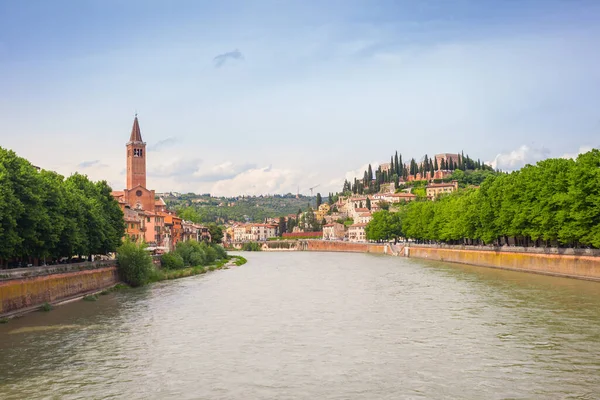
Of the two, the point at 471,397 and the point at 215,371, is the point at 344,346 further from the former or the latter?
the point at 471,397

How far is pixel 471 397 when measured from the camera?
18969mm

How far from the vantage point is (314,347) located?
2634 cm

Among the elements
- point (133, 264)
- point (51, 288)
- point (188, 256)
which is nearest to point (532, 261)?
point (133, 264)

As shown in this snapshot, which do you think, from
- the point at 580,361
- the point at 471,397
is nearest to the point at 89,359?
the point at 471,397

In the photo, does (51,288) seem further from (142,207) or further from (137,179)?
(137,179)

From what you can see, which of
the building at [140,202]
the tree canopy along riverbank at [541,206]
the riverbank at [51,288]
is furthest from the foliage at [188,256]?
the tree canopy along riverbank at [541,206]

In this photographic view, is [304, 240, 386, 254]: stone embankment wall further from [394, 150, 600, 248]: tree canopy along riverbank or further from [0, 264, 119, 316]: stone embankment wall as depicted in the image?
[0, 264, 119, 316]: stone embankment wall

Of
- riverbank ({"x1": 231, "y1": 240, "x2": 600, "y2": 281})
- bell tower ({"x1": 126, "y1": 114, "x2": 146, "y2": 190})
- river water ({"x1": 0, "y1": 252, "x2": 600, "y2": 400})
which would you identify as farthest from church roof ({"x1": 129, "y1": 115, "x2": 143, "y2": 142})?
river water ({"x1": 0, "y1": 252, "x2": 600, "y2": 400})

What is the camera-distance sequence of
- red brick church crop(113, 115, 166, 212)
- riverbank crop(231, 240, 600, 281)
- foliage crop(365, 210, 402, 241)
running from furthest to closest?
foliage crop(365, 210, 402, 241) → red brick church crop(113, 115, 166, 212) → riverbank crop(231, 240, 600, 281)

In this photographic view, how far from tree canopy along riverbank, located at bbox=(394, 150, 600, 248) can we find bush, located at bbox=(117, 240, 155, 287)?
3439 cm

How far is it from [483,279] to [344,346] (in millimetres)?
32550

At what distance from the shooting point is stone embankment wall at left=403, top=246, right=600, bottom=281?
161ft

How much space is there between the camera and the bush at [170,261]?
70062 millimetres

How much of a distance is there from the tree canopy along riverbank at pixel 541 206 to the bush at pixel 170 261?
34.3 metres
